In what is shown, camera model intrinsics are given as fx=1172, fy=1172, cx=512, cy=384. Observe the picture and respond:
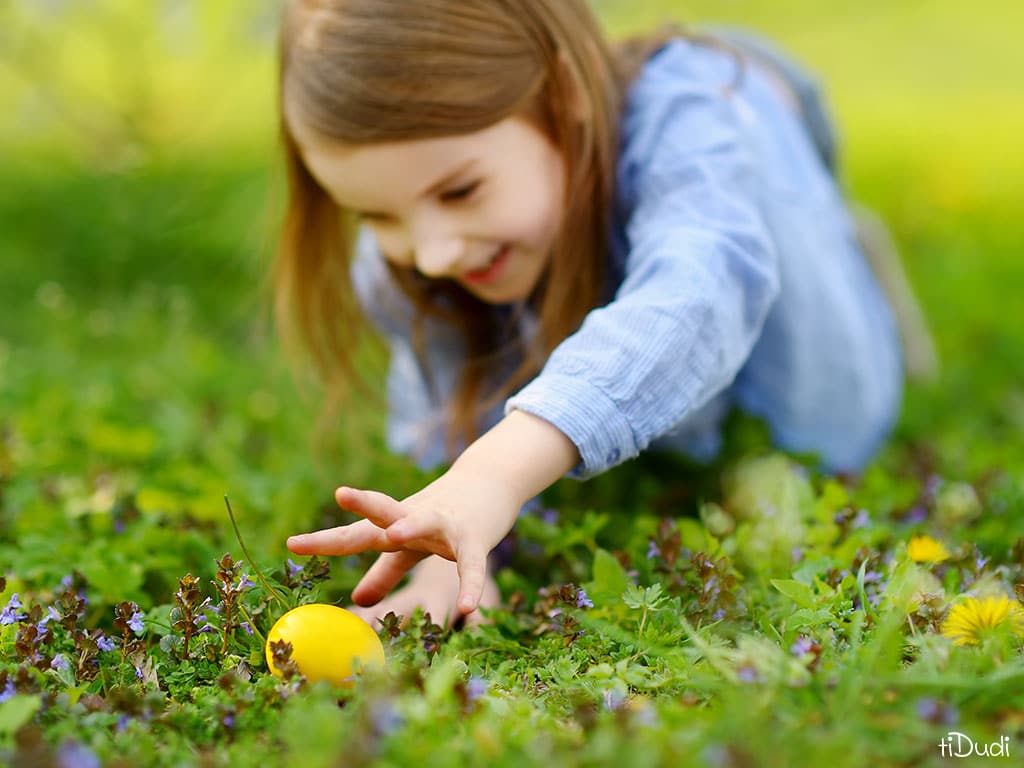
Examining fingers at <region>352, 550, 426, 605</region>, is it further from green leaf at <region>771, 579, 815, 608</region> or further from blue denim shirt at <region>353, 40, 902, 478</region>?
green leaf at <region>771, 579, 815, 608</region>

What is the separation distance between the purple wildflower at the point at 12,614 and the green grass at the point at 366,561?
0.03 metres

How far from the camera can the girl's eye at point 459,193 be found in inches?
100

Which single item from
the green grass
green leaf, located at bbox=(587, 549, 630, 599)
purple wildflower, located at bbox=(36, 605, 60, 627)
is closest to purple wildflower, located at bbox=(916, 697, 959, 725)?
the green grass

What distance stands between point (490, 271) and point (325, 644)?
1276 millimetres

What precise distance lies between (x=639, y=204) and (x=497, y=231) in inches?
12.9

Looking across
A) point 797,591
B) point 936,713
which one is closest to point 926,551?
point 797,591

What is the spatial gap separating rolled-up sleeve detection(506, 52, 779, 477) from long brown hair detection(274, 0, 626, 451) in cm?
13

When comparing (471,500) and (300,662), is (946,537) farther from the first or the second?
(300,662)

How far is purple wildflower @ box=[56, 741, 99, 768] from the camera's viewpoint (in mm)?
1272

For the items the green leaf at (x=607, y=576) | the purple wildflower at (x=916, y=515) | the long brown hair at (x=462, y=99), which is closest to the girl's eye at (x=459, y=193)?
the long brown hair at (x=462, y=99)

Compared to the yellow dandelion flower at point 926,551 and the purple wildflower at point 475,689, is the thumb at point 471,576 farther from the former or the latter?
the yellow dandelion flower at point 926,551

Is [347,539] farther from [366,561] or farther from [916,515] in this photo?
[916,515]

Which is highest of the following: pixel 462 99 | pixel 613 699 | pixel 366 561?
pixel 462 99

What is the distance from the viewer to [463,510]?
5.63 feet
